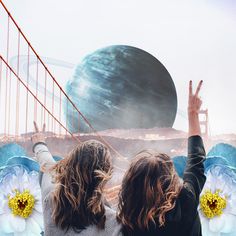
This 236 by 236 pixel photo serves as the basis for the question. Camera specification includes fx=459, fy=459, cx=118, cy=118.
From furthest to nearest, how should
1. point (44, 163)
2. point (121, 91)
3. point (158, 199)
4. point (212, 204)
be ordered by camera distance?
point (121, 91) → point (212, 204) → point (44, 163) → point (158, 199)

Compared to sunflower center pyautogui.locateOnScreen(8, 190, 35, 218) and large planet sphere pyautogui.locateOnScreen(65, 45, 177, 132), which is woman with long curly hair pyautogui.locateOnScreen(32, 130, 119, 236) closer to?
sunflower center pyautogui.locateOnScreen(8, 190, 35, 218)

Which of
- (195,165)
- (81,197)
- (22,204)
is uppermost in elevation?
(195,165)

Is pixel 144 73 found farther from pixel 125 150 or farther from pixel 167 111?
pixel 125 150

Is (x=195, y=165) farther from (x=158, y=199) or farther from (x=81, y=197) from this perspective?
(x=81, y=197)

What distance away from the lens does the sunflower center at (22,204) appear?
2.13 meters

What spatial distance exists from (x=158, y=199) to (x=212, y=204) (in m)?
0.84

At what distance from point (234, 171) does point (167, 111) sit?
1412mm

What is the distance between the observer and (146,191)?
1.30m

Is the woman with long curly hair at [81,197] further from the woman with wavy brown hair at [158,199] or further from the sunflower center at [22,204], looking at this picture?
the sunflower center at [22,204]

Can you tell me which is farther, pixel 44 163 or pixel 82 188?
pixel 44 163

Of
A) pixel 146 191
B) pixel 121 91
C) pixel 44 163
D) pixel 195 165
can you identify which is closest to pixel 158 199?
pixel 146 191

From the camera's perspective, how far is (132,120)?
11.1ft

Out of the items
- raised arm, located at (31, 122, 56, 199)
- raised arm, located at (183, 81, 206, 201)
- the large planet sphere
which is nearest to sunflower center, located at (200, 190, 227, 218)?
raised arm, located at (183, 81, 206, 201)

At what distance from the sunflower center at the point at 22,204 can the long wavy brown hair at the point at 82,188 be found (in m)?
0.72
